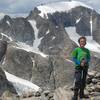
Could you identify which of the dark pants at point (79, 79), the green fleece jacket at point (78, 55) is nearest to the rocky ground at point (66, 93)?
the dark pants at point (79, 79)

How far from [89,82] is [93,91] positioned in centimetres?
258

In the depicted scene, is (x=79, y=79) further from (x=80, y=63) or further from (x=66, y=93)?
(x=66, y=93)

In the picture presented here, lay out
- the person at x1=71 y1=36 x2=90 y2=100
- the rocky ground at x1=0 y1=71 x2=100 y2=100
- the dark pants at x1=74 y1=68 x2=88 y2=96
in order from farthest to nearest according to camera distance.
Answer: the rocky ground at x1=0 y1=71 x2=100 y2=100, the dark pants at x1=74 y1=68 x2=88 y2=96, the person at x1=71 y1=36 x2=90 y2=100

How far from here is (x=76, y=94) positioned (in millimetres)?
32781

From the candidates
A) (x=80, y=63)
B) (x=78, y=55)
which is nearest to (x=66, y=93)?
(x=80, y=63)

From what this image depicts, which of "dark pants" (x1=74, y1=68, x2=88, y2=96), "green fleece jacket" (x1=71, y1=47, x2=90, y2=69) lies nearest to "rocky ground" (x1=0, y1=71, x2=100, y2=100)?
"dark pants" (x1=74, y1=68, x2=88, y2=96)

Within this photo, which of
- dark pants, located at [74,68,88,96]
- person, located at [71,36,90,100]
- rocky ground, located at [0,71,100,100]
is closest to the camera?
person, located at [71,36,90,100]

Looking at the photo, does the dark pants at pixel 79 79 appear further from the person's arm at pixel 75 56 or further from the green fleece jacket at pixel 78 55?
the person's arm at pixel 75 56

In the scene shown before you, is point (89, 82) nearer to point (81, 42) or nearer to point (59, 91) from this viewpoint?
point (59, 91)

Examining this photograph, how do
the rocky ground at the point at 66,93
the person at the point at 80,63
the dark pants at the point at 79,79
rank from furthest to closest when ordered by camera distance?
the rocky ground at the point at 66,93
the dark pants at the point at 79,79
the person at the point at 80,63

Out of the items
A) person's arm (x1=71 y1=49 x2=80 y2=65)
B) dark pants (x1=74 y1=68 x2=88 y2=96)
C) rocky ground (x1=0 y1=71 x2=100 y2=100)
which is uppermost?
person's arm (x1=71 y1=49 x2=80 y2=65)

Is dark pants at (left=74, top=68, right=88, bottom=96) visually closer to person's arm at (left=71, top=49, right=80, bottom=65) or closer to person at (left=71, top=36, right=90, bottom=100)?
person at (left=71, top=36, right=90, bottom=100)

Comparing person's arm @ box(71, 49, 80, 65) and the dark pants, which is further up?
person's arm @ box(71, 49, 80, 65)

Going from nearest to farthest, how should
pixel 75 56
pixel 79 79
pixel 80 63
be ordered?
pixel 80 63 → pixel 75 56 → pixel 79 79
